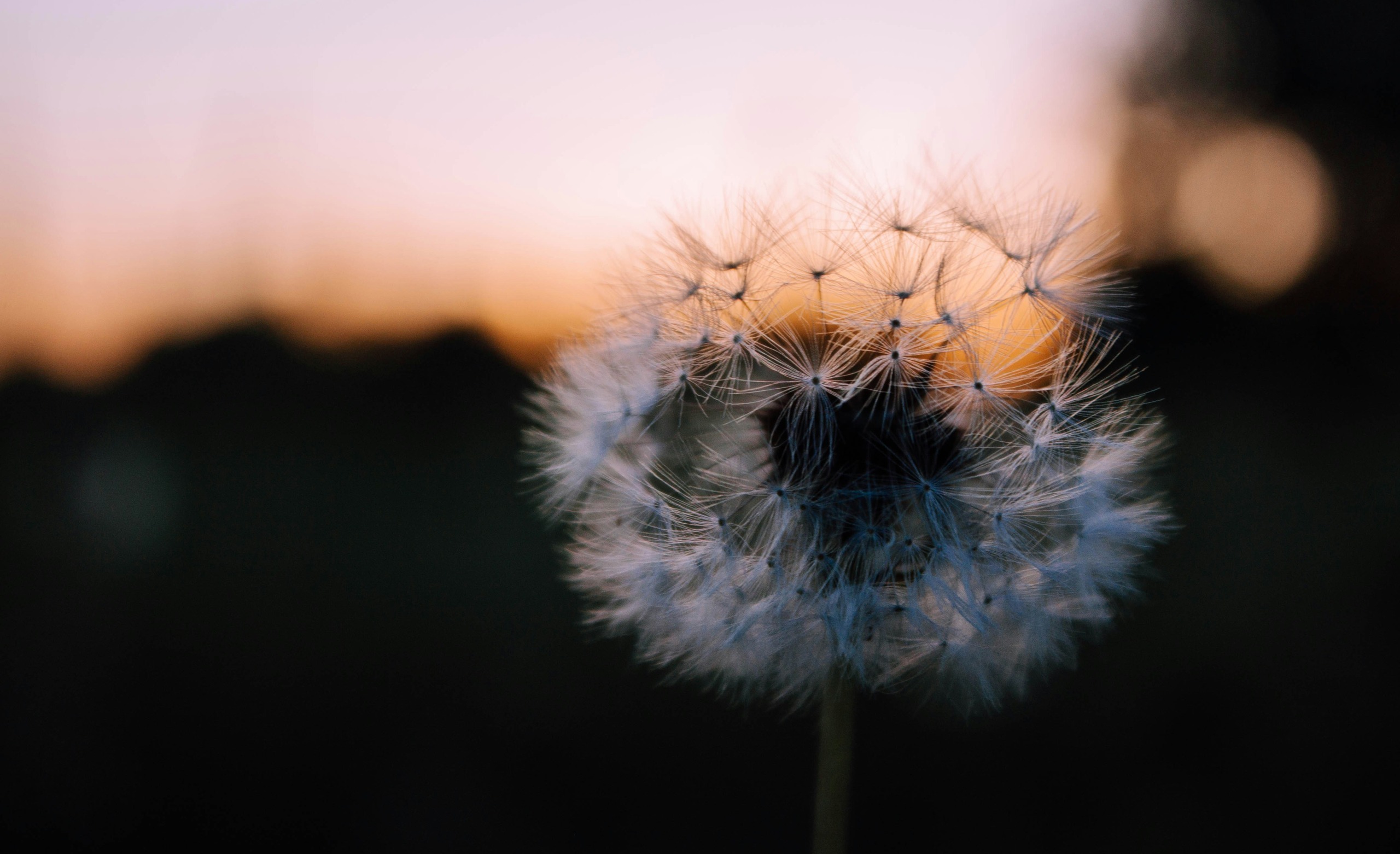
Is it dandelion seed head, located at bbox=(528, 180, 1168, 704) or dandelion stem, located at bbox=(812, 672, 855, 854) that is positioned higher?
dandelion seed head, located at bbox=(528, 180, 1168, 704)

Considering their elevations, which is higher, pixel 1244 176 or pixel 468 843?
pixel 1244 176

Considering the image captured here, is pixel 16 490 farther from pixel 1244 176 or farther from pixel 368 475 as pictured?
pixel 1244 176

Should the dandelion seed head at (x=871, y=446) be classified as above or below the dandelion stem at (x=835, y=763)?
above

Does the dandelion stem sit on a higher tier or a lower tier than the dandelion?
lower

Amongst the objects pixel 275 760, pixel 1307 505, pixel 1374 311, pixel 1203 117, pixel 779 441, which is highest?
pixel 1203 117

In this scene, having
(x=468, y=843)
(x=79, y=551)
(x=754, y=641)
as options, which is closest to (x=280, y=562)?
(x=79, y=551)
